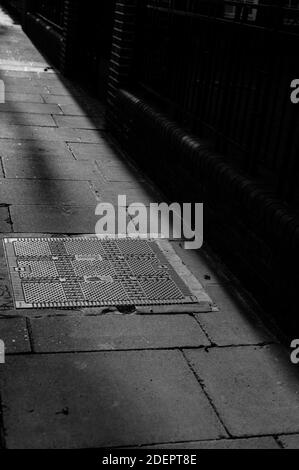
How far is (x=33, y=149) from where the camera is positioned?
295 inches

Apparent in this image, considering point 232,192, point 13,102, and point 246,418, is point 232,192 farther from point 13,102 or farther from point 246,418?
point 13,102

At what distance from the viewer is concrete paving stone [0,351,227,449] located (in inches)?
111

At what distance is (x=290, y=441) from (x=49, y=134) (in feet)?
20.5

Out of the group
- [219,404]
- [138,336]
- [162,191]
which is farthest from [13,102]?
[219,404]

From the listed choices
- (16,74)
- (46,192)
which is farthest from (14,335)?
(16,74)

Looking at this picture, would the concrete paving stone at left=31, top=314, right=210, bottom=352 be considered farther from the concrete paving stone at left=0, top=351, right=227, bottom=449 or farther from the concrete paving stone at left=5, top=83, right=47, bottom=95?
the concrete paving stone at left=5, top=83, right=47, bottom=95

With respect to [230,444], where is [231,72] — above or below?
above

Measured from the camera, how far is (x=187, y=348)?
146 inches

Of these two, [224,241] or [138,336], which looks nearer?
[138,336]

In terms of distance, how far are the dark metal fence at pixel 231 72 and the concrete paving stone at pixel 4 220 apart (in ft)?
6.60

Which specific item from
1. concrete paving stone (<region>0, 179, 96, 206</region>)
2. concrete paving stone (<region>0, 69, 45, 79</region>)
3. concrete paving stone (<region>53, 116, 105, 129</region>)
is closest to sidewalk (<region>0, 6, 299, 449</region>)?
concrete paving stone (<region>0, 179, 96, 206</region>)

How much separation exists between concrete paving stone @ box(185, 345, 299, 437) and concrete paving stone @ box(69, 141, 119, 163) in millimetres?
4268

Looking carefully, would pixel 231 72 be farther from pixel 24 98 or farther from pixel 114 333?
pixel 24 98

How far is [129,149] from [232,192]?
10.8ft
